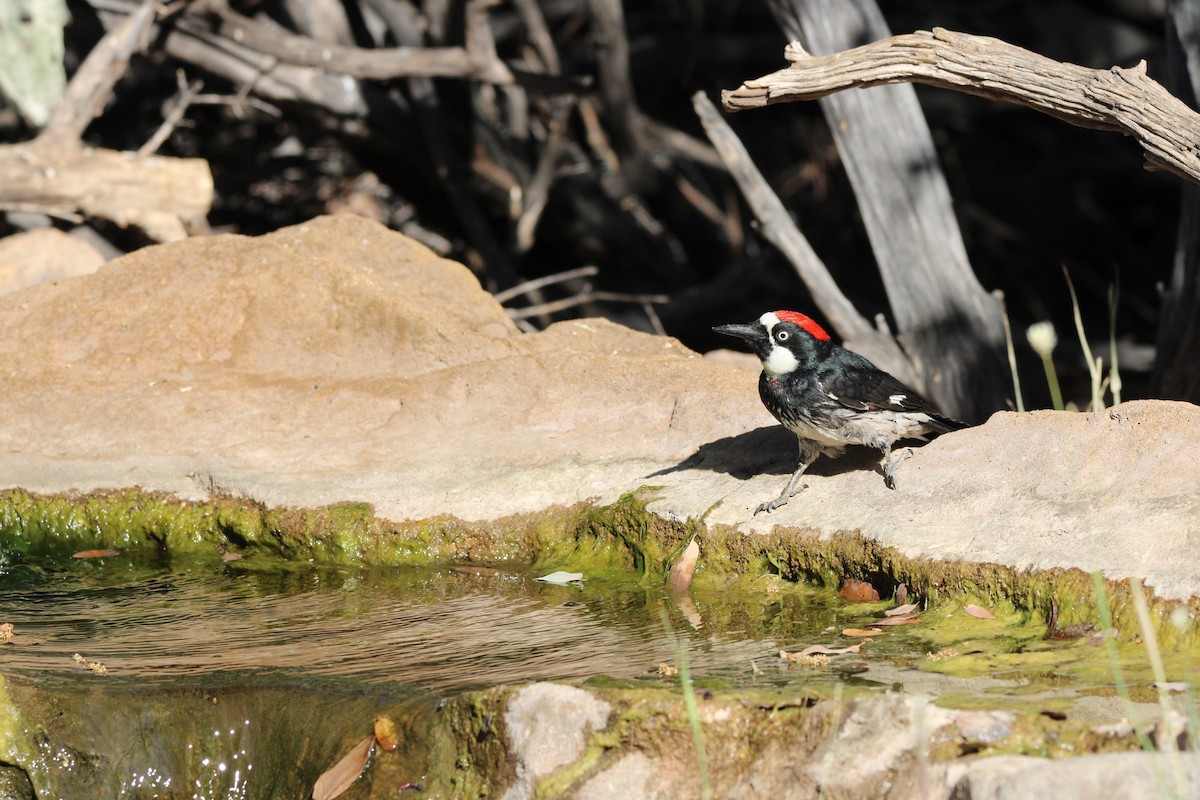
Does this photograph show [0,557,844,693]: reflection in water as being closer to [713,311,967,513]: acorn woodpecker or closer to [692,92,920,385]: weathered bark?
[713,311,967,513]: acorn woodpecker

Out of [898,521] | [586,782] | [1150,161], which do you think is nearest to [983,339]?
[1150,161]

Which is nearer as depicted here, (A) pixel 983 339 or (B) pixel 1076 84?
(B) pixel 1076 84

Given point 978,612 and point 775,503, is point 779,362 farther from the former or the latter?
point 978,612

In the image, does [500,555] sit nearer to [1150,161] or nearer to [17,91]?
[1150,161]

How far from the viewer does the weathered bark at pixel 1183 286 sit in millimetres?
6176

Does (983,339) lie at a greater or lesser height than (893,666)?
greater

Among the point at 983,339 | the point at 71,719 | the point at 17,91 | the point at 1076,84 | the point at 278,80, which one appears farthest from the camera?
the point at 278,80

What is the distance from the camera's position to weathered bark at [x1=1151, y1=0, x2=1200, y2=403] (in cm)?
618

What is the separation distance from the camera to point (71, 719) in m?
3.57

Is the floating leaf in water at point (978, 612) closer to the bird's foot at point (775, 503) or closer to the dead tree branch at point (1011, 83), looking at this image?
the bird's foot at point (775, 503)

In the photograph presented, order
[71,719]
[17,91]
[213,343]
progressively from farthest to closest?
[17,91] → [213,343] → [71,719]

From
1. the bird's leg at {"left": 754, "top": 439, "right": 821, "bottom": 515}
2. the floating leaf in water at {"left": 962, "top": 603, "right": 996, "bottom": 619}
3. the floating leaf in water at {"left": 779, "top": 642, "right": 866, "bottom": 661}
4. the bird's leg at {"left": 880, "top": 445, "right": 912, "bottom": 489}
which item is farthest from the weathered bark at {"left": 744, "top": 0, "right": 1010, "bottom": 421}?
the floating leaf in water at {"left": 779, "top": 642, "right": 866, "bottom": 661}

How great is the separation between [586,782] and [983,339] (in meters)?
4.60

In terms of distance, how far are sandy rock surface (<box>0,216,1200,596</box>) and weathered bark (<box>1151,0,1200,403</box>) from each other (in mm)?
2399
